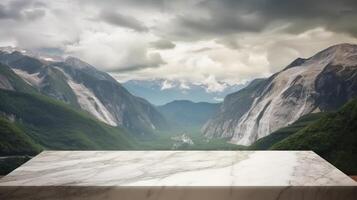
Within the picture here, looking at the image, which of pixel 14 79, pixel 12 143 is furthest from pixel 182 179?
pixel 14 79

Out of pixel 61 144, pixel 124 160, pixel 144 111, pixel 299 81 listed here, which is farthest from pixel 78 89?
pixel 124 160

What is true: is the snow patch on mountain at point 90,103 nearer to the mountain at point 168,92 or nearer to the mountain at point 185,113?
the mountain at point 185,113

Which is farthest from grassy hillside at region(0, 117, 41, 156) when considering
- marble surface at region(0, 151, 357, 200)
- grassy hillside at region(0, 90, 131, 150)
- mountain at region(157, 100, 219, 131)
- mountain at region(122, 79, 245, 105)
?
mountain at region(122, 79, 245, 105)

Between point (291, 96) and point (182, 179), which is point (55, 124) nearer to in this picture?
point (291, 96)

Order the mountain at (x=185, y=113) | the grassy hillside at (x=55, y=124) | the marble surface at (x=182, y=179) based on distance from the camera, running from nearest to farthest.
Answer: the marble surface at (x=182, y=179), the grassy hillside at (x=55, y=124), the mountain at (x=185, y=113)

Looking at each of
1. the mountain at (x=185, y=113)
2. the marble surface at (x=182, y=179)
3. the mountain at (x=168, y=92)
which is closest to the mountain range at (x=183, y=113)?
the mountain at (x=185, y=113)

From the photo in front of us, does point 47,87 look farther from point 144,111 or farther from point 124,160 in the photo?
point 124,160
